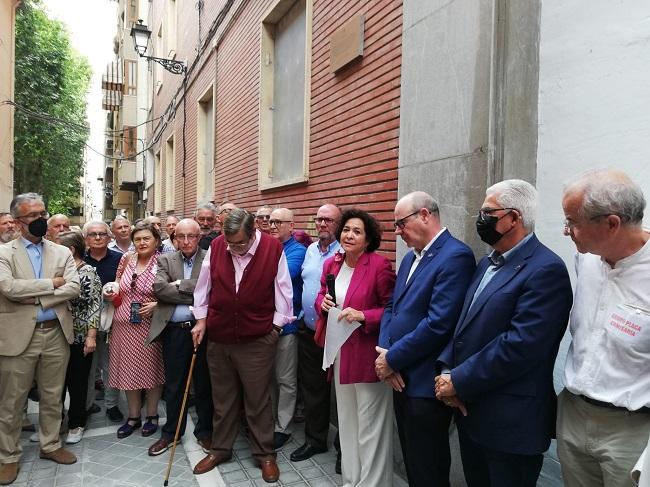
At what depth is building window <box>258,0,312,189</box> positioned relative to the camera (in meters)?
6.38

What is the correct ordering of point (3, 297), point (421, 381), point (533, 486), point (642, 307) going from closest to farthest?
point (642, 307) → point (533, 486) → point (421, 381) → point (3, 297)

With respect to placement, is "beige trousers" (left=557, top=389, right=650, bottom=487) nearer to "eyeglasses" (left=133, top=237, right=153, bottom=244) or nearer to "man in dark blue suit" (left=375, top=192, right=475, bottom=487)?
"man in dark blue suit" (left=375, top=192, right=475, bottom=487)

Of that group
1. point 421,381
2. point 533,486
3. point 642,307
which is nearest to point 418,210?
point 421,381

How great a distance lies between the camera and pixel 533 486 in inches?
87.8

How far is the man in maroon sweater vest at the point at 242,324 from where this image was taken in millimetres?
3637

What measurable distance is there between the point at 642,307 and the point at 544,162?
1.34 metres

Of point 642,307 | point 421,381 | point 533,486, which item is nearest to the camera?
point 642,307

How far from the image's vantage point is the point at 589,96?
2.58 meters

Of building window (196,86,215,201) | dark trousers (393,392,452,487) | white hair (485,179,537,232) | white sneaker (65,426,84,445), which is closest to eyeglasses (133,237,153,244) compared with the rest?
white sneaker (65,426,84,445)

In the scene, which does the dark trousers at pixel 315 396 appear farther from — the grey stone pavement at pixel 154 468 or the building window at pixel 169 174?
the building window at pixel 169 174

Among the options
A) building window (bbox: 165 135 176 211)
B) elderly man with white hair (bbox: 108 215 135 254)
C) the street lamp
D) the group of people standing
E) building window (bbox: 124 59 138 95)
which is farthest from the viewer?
building window (bbox: 124 59 138 95)

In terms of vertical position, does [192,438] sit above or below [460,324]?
below

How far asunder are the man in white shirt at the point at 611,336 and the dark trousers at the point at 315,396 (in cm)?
232

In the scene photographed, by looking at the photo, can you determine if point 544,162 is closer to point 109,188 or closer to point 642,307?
point 642,307
